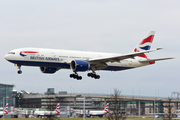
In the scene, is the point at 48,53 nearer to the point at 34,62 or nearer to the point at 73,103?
the point at 34,62

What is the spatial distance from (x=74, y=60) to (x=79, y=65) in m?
1.53

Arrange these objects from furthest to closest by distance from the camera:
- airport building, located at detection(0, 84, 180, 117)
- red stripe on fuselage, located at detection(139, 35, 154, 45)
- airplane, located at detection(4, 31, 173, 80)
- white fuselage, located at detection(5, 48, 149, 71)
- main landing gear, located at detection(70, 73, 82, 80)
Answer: airport building, located at detection(0, 84, 180, 117)
red stripe on fuselage, located at detection(139, 35, 154, 45)
main landing gear, located at detection(70, 73, 82, 80)
airplane, located at detection(4, 31, 173, 80)
white fuselage, located at detection(5, 48, 149, 71)

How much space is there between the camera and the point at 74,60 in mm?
60688

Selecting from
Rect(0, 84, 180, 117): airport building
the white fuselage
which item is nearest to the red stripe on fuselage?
the white fuselage

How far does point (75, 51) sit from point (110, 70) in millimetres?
10161

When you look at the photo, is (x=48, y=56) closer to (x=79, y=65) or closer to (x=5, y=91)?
(x=79, y=65)

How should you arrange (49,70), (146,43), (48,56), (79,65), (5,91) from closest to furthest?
(48,56) < (79,65) < (49,70) < (146,43) < (5,91)

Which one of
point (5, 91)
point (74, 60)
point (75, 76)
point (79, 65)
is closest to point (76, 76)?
point (75, 76)

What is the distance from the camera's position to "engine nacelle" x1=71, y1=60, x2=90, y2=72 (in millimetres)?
59969

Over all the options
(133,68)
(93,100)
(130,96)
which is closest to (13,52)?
(133,68)

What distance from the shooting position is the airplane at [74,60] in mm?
Result: 57750

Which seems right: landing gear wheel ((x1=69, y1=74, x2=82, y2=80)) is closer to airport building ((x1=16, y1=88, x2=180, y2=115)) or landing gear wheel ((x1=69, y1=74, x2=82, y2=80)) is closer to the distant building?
airport building ((x1=16, y1=88, x2=180, y2=115))

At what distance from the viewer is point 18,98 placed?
18088 centimetres

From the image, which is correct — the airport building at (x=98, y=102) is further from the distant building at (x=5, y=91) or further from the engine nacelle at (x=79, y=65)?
the engine nacelle at (x=79, y=65)
